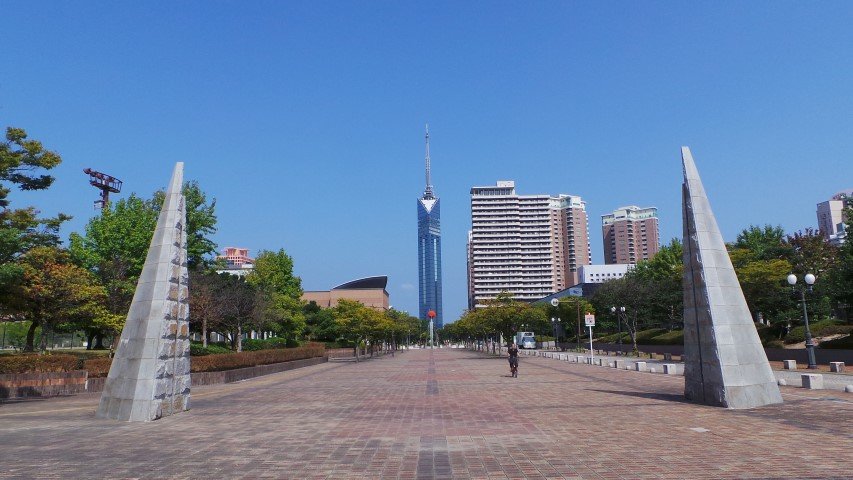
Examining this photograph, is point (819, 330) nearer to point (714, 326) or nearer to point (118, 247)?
point (714, 326)

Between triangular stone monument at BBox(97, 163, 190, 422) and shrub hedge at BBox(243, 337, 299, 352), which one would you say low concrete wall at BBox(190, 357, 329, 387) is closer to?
shrub hedge at BBox(243, 337, 299, 352)

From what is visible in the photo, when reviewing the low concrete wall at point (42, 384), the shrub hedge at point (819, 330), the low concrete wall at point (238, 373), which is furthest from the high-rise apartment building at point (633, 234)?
the low concrete wall at point (42, 384)

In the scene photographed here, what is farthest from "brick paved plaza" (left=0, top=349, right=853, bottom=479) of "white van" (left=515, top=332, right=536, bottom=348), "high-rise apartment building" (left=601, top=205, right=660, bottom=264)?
"high-rise apartment building" (left=601, top=205, right=660, bottom=264)

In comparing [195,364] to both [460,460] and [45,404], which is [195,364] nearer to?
[45,404]

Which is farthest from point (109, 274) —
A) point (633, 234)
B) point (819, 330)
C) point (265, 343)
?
point (633, 234)

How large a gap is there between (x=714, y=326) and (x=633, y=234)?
188 meters

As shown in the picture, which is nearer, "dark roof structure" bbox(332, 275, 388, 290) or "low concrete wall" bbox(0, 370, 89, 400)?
"low concrete wall" bbox(0, 370, 89, 400)

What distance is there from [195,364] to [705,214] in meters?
21.2

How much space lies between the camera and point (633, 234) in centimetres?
19038

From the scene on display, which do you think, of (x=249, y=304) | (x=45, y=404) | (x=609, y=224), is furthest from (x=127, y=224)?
(x=609, y=224)

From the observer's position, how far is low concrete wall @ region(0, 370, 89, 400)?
18766mm

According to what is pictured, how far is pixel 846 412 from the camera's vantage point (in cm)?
1189

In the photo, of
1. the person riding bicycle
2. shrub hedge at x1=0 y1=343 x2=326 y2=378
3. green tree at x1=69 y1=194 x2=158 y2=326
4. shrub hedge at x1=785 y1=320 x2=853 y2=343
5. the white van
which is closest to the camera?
shrub hedge at x1=0 y1=343 x2=326 y2=378

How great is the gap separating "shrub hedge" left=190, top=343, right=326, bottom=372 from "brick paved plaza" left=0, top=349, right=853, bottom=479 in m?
9.01
